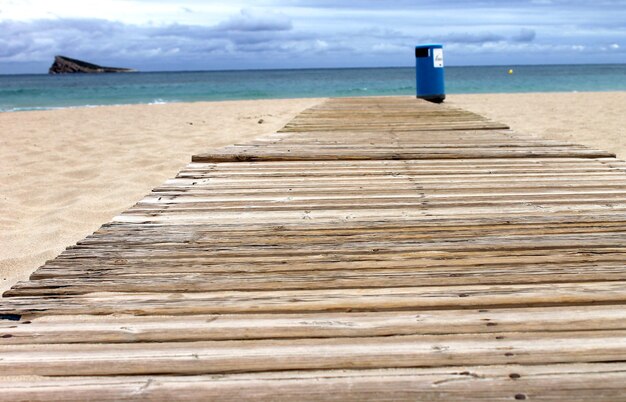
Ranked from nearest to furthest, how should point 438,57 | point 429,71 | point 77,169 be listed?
point 77,169 < point 438,57 < point 429,71

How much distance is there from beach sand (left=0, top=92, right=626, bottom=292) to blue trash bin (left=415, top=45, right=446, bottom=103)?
1.15 meters

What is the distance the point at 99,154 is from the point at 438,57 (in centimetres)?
441

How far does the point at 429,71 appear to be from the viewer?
324 inches

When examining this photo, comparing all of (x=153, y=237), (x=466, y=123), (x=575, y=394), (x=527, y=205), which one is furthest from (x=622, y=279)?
(x=466, y=123)

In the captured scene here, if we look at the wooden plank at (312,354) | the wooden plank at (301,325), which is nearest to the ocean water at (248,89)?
the wooden plank at (301,325)

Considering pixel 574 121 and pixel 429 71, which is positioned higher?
pixel 429 71

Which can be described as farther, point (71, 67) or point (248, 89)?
point (71, 67)

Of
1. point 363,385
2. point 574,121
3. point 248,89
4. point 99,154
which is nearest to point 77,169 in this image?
point 99,154

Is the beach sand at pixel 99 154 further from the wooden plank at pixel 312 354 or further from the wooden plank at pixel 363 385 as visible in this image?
the wooden plank at pixel 363 385

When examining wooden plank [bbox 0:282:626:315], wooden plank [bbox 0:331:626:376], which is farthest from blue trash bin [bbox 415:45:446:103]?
wooden plank [bbox 0:331:626:376]

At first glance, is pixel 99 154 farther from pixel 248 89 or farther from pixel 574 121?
pixel 248 89

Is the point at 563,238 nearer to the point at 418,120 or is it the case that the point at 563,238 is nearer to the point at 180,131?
the point at 418,120

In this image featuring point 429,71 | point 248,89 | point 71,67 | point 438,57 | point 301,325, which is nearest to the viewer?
point 301,325

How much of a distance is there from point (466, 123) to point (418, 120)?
1.53 feet
